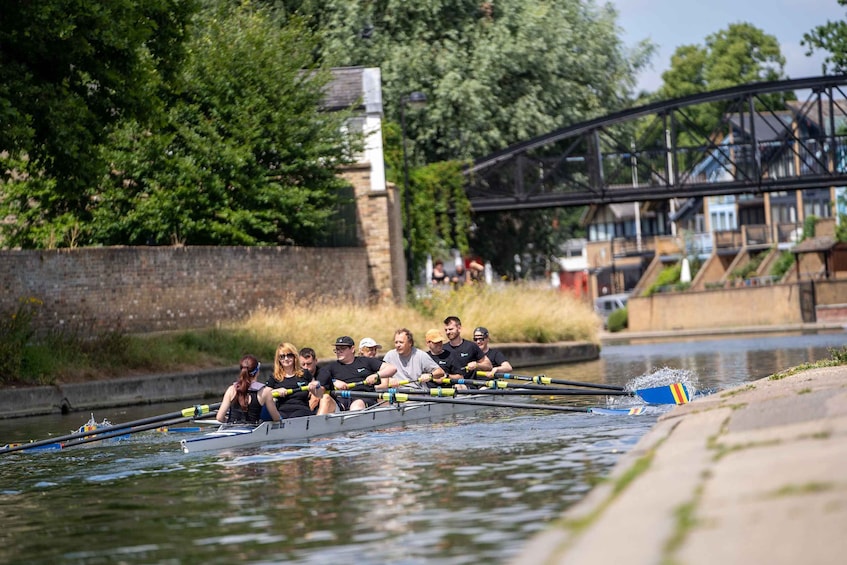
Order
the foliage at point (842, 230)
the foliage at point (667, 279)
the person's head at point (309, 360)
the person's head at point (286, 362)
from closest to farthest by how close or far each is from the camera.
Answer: the person's head at point (286, 362) → the person's head at point (309, 360) → the foliage at point (842, 230) → the foliage at point (667, 279)

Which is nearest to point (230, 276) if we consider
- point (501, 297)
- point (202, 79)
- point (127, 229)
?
point (127, 229)

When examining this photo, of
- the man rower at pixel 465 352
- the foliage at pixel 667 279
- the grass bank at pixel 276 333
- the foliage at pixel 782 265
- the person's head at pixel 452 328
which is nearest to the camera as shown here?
the man rower at pixel 465 352

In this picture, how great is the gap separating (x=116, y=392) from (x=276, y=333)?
16.9ft

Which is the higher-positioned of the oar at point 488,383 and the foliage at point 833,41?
the foliage at point 833,41

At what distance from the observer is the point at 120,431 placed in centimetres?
1573

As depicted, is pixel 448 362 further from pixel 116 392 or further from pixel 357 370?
pixel 116 392

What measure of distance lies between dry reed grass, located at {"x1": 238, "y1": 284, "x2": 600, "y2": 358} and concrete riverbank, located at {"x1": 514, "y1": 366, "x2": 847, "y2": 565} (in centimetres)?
1797

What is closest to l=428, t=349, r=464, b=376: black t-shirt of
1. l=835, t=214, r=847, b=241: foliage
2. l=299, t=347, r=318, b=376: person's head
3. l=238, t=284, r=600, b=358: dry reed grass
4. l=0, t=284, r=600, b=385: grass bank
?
l=299, t=347, r=318, b=376: person's head

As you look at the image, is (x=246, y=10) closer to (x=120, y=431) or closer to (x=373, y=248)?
(x=373, y=248)

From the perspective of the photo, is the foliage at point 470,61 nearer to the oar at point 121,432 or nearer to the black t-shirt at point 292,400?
the black t-shirt at point 292,400

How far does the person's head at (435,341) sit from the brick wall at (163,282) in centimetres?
873

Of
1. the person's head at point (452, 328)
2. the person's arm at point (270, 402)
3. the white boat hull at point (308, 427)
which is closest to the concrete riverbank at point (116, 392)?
the person's head at point (452, 328)

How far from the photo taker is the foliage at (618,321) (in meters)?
74.9

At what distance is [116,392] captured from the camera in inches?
941
